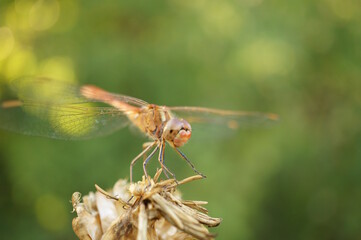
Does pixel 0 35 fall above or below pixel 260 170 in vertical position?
above

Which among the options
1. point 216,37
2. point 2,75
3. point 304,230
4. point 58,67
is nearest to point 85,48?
point 58,67

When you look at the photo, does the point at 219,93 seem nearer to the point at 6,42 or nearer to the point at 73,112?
the point at 6,42

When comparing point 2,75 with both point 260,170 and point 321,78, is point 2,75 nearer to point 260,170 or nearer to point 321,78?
point 260,170

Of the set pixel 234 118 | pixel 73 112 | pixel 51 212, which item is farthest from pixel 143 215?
pixel 51 212

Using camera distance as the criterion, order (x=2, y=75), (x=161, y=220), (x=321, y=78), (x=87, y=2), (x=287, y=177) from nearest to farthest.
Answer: (x=161, y=220), (x=2, y=75), (x=87, y=2), (x=287, y=177), (x=321, y=78)

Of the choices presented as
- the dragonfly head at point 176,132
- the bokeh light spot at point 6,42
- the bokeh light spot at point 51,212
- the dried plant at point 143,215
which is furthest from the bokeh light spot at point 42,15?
the dried plant at point 143,215

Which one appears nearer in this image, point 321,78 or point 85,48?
point 85,48
